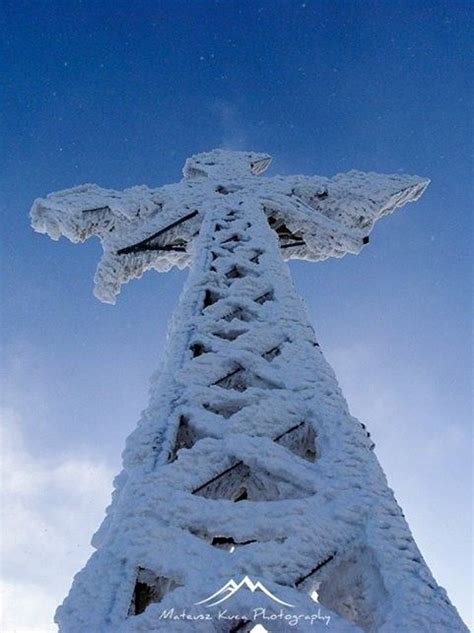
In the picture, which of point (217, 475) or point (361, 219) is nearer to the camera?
point (217, 475)

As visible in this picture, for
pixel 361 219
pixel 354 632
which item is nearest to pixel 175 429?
pixel 354 632

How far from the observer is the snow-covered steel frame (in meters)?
1.55

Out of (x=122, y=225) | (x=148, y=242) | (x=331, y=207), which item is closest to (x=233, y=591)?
(x=148, y=242)

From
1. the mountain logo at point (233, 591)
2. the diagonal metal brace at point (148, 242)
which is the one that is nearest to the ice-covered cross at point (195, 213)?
the diagonal metal brace at point (148, 242)

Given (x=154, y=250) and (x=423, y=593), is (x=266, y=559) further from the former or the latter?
(x=154, y=250)

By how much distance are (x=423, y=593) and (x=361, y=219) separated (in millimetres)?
3577

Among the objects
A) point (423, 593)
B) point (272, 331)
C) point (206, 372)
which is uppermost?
point (272, 331)

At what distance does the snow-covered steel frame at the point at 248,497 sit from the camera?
1.55 meters

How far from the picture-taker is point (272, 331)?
280 centimetres

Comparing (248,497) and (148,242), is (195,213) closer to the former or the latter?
(148,242)

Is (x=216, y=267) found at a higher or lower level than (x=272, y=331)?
higher

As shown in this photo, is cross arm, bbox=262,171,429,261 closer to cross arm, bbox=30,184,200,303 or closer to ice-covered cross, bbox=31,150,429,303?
ice-covered cross, bbox=31,150,429,303

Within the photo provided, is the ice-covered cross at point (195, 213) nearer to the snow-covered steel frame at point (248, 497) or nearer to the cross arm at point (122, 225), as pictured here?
the cross arm at point (122, 225)

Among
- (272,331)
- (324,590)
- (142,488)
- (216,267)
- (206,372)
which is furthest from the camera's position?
(216,267)
